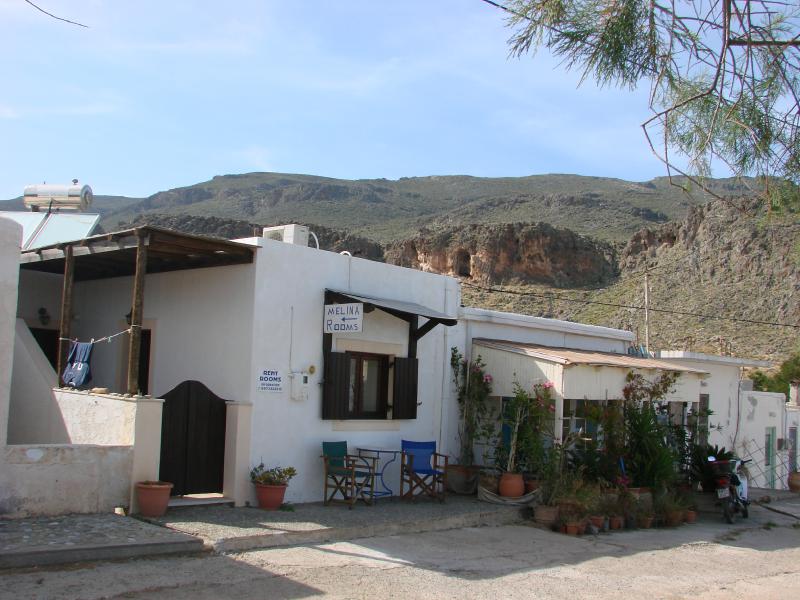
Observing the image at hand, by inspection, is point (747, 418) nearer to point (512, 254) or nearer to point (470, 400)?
point (470, 400)

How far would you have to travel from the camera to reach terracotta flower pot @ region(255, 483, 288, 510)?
9.99 meters

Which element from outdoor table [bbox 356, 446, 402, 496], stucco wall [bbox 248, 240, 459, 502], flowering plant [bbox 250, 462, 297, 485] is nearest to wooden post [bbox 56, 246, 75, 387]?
stucco wall [bbox 248, 240, 459, 502]

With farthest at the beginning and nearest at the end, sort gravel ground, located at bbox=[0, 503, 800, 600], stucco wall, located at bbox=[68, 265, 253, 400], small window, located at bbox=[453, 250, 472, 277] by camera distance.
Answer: small window, located at bbox=[453, 250, 472, 277]
stucco wall, located at bbox=[68, 265, 253, 400]
gravel ground, located at bbox=[0, 503, 800, 600]

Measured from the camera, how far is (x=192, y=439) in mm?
9945

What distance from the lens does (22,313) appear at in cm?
1317

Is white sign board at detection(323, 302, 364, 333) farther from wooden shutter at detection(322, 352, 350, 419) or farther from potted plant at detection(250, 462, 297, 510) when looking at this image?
potted plant at detection(250, 462, 297, 510)

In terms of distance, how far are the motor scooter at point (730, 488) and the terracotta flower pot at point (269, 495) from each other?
731 centimetres

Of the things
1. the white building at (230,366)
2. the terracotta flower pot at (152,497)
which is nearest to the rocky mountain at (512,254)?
the white building at (230,366)

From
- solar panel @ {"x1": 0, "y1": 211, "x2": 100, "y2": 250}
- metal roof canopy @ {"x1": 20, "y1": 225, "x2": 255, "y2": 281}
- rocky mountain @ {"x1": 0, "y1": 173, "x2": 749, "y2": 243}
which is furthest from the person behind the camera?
rocky mountain @ {"x1": 0, "y1": 173, "x2": 749, "y2": 243}

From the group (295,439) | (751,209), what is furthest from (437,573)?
(751,209)

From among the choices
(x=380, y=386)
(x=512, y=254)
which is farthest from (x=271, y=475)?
(x=512, y=254)

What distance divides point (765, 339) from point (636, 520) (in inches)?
896

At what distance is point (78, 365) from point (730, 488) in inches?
397

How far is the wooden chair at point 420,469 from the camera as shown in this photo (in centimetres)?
1162
